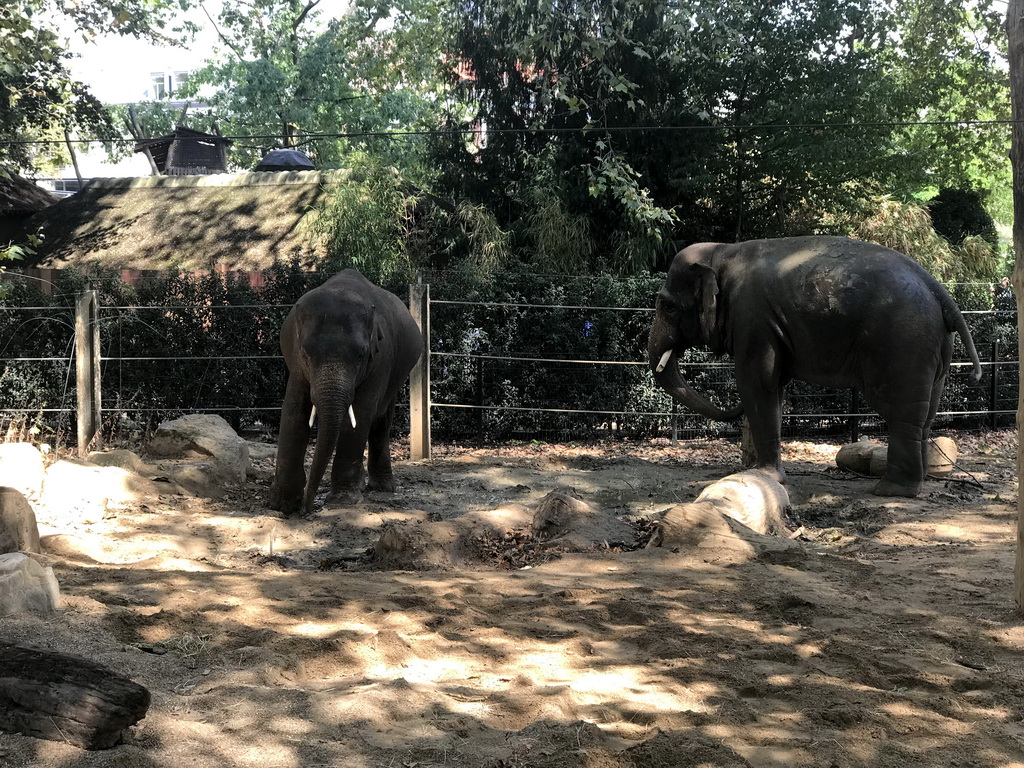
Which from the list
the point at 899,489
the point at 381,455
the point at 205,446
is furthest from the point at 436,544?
the point at 899,489

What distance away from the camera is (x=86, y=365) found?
11539mm

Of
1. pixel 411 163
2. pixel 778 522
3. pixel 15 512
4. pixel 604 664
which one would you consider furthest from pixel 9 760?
pixel 411 163

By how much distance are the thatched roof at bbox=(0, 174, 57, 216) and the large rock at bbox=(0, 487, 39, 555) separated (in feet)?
54.9

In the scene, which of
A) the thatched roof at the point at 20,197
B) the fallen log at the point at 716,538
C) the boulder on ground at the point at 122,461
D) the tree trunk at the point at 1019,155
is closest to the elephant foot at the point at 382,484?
the boulder on ground at the point at 122,461

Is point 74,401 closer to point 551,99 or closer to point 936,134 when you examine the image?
point 551,99

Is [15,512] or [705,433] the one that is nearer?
[15,512]

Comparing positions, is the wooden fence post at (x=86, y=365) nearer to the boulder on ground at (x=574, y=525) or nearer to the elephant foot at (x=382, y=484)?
the elephant foot at (x=382, y=484)

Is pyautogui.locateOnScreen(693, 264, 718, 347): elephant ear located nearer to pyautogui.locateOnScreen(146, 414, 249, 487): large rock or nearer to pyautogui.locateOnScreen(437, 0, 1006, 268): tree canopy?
pyautogui.locateOnScreen(146, 414, 249, 487): large rock

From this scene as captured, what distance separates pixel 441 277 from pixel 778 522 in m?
7.25

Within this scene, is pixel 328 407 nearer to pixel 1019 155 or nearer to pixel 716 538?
pixel 716 538

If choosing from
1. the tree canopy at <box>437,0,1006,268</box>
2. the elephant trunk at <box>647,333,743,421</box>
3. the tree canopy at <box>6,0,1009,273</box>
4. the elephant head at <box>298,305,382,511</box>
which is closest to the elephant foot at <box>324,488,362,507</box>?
the elephant head at <box>298,305,382,511</box>

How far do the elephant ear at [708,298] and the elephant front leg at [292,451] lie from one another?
394 cm

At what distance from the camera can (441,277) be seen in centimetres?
1411

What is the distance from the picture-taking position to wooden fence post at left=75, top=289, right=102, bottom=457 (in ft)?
37.6
